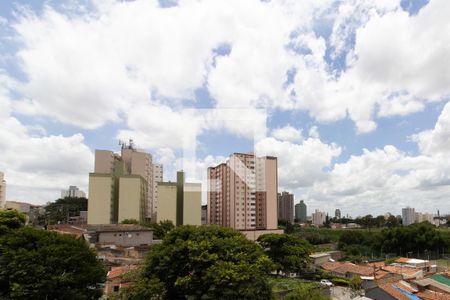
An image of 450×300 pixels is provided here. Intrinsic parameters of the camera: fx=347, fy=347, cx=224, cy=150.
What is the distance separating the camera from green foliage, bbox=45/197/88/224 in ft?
125

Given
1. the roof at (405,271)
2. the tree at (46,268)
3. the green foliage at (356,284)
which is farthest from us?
the roof at (405,271)

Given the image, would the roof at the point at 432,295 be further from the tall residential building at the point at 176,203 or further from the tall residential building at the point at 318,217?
the tall residential building at the point at 318,217

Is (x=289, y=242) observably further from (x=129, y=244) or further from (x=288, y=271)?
(x=129, y=244)

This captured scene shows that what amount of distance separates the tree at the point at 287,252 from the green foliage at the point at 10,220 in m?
11.7

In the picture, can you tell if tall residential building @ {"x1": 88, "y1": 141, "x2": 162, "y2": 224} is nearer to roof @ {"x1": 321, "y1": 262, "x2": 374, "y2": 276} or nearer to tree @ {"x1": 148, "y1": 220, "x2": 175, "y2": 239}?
tree @ {"x1": 148, "y1": 220, "x2": 175, "y2": 239}

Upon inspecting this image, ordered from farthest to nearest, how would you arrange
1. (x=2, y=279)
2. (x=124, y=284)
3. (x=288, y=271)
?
(x=288, y=271) < (x=124, y=284) < (x=2, y=279)

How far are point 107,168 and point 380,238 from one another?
1078 inches

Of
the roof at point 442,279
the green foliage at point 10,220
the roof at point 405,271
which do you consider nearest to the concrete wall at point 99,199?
the green foliage at point 10,220

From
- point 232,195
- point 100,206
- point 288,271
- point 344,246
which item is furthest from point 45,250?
point 344,246

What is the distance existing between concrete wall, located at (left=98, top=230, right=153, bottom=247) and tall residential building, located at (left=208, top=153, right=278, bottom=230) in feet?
38.8

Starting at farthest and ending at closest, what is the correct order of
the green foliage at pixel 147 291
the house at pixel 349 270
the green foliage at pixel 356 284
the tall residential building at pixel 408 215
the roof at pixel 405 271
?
the tall residential building at pixel 408 215, the roof at pixel 405 271, the house at pixel 349 270, the green foliage at pixel 356 284, the green foliage at pixel 147 291

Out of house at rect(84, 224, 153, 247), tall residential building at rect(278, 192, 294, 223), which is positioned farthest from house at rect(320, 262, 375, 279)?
tall residential building at rect(278, 192, 294, 223)

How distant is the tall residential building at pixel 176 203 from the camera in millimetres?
31880

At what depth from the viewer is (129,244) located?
21672 mm
